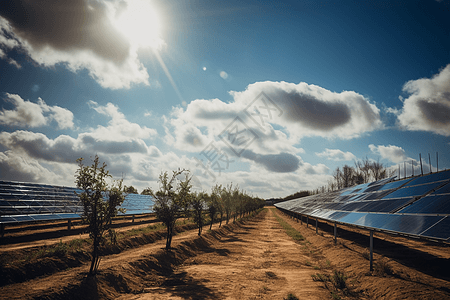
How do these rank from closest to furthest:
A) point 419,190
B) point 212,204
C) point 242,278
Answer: point 242,278, point 419,190, point 212,204

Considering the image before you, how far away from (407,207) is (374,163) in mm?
77515

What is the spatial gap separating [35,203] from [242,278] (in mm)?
28513

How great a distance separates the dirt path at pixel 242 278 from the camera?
1090 cm

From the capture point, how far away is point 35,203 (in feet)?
89.8

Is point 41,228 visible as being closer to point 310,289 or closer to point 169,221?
point 169,221

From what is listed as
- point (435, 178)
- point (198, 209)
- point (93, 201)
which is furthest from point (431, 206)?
point (198, 209)

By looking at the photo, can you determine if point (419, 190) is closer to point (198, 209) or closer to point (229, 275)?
point (229, 275)

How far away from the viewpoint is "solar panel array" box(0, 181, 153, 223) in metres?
22.5

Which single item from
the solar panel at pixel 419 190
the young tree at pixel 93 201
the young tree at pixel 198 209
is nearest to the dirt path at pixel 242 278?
the young tree at pixel 93 201

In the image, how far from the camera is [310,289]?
11461mm

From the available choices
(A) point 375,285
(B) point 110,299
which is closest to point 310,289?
(A) point 375,285

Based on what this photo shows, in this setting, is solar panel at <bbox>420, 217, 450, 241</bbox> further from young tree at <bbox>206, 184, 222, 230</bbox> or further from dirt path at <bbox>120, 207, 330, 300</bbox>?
young tree at <bbox>206, 184, 222, 230</bbox>

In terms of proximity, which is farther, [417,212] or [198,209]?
[198,209]

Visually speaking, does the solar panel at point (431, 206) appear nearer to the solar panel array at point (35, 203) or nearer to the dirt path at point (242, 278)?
the dirt path at point (242, 278)
